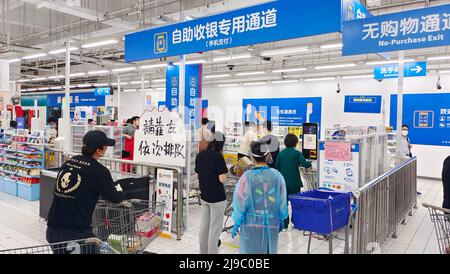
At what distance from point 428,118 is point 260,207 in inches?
494

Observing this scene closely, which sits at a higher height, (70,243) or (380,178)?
(380,178)

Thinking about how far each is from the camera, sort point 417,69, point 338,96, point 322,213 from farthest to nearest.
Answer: point 338,96
point 417,69
point 322,213

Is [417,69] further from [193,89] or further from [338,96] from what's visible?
[338,96]

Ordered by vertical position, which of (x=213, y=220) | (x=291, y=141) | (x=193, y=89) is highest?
(x=193, y=89)

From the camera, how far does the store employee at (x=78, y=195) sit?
2680 millimetres

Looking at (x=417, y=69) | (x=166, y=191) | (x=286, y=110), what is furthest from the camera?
(x=286, y=110)

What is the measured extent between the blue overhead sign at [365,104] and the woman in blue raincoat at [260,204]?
386 inches

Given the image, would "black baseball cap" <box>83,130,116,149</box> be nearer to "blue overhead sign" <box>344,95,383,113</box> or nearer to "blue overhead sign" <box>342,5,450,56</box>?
"blue overhead sign" <box>342,5,450,56</box>

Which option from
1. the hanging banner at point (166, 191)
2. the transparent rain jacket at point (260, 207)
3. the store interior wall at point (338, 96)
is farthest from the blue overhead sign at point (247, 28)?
the store interior wall at point (338, 96)

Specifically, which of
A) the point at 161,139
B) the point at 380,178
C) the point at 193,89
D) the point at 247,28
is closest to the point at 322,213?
the point at 380,178

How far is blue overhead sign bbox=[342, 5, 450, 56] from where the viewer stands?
3951mm

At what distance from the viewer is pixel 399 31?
4.21 metres

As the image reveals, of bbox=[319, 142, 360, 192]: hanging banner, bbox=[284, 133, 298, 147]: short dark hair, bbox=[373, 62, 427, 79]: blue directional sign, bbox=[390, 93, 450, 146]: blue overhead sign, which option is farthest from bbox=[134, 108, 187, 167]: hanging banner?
bbox=[390, 93, 450, 146]: blue overhead sign
